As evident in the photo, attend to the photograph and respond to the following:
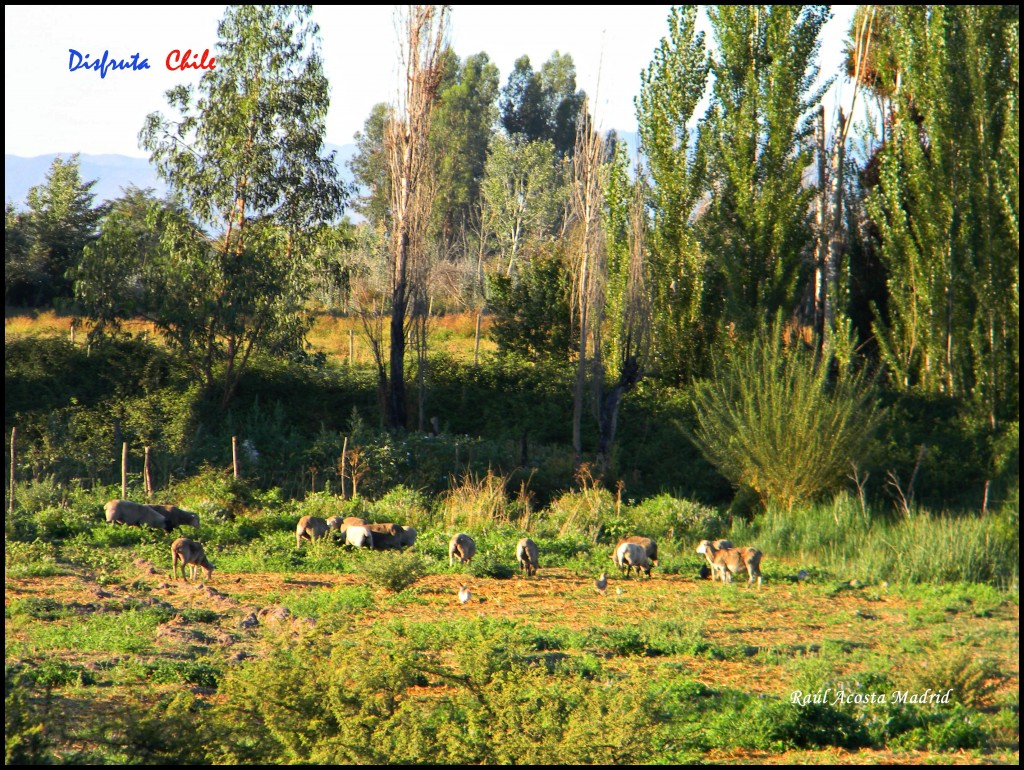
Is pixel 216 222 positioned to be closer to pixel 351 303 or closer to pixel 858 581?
pixel 351 303

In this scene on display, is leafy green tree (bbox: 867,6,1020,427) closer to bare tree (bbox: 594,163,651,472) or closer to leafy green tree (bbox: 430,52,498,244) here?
bare tree (bbox: 594,163,651,472)

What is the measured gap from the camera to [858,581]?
1220 cm

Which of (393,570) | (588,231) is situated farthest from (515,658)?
(588,231)

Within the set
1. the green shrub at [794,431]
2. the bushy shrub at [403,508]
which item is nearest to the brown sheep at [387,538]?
the bushy shrub at [403,508]

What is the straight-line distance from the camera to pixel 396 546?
510 inches

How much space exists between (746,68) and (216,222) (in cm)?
1316

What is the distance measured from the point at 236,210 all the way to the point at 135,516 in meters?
10.0

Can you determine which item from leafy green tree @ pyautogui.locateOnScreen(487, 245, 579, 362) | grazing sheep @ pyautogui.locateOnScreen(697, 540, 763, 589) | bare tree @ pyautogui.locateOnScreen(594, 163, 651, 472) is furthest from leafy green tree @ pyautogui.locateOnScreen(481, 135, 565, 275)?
grazing sheep @ pyautogui.locateOnScreen(697, 540, 763, 589)

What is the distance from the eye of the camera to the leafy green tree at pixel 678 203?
24031 mm

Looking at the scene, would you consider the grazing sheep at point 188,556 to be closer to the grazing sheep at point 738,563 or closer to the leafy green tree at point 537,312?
the grazing sheep at point 738,563

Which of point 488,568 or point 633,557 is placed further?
point 488,568

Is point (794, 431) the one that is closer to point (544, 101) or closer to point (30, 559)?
point (30, 559)

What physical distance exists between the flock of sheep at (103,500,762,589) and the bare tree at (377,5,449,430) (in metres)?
8.41

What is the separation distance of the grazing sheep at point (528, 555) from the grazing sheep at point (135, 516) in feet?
16.6
